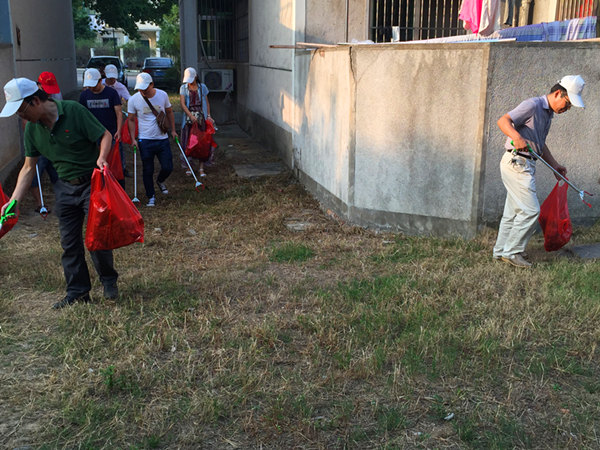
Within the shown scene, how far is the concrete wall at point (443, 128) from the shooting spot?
253 inches

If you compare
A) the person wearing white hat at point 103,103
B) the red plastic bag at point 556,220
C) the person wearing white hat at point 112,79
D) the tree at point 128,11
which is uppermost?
the tree at point 128,11

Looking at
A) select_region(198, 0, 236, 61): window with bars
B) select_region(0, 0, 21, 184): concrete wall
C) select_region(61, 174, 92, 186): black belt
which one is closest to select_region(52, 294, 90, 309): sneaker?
select_region(61, 174, 92, 186): black belt

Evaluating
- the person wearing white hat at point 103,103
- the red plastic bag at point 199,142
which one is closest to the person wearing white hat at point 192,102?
the red plastic bag at point 199,142

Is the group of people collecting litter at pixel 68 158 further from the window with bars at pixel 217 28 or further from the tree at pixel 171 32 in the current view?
the tree at pixel 171 32

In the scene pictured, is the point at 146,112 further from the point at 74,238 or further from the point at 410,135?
the point at 74,238

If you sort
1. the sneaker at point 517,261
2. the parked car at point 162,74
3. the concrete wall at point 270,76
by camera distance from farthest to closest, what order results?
Answer: the parked car at point 162,74, the concrete wall at point 270,76, the sneaker at point 517,261

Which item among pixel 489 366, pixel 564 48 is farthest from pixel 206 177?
pixel 489 366

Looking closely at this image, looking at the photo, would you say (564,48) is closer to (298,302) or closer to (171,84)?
(298,302)

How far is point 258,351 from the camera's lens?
13.9ft

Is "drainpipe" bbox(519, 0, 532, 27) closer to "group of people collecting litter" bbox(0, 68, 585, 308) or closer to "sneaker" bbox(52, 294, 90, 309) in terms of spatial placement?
"group of people collecting litter" bbox(0, 68, 585, 308)

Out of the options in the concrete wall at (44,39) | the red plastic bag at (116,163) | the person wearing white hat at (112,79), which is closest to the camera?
the red plastic bag at (116,163)

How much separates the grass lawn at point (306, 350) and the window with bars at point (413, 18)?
4.73 metres

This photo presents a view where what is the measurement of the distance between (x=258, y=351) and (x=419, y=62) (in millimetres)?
3755

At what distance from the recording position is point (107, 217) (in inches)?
181
